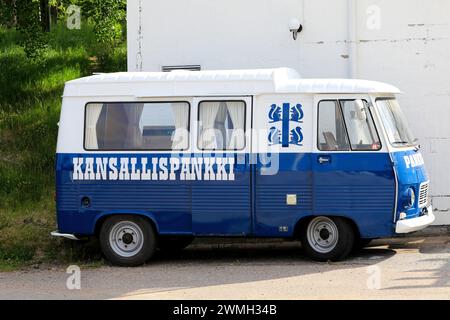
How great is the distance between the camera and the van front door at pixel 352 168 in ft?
39.0

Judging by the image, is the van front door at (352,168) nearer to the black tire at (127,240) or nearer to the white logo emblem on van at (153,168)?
the white logo emblem on van at (153,168)

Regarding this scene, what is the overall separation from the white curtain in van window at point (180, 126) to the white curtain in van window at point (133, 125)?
48 centimetres

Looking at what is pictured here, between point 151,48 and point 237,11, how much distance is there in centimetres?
161

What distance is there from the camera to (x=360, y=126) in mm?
12109

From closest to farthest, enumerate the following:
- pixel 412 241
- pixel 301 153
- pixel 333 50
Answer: pixel 301 153, pixel 412 241, pixel 333 50

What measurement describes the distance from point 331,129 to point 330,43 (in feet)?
10.3

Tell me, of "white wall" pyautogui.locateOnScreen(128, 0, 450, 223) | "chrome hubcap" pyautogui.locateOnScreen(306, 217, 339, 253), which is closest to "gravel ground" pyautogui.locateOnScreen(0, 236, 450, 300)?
"chrome hubcap" pyautogui.locateOnScreen(306, 217, 339, 253)

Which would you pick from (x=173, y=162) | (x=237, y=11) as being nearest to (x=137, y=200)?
(x=173, y=162)

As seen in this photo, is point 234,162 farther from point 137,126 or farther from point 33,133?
point 33,133

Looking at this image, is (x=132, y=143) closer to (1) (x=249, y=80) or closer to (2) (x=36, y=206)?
(1) (x=249, y=80)

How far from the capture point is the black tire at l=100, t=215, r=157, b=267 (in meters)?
12.6

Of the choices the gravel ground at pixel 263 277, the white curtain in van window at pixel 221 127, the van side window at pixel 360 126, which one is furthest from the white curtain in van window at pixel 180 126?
the van side window at pixel 360 126

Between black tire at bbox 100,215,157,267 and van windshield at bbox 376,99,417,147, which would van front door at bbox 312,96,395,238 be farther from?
black tire at bbox 100,215,157,267

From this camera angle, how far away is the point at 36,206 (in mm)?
15031
